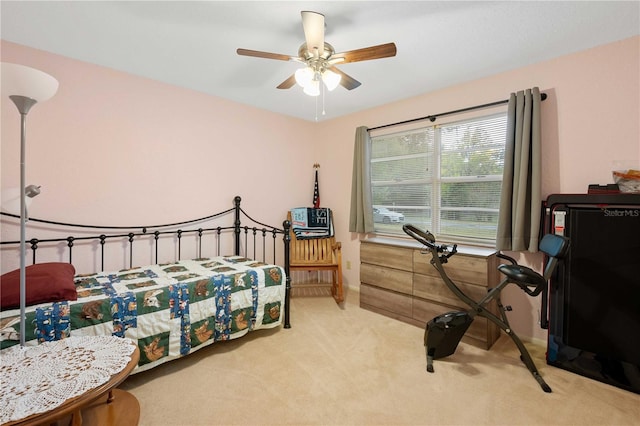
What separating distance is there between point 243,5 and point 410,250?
7.74 feet

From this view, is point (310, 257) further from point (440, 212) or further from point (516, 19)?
point (516, 19)

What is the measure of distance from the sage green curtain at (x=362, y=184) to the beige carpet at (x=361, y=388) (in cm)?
144

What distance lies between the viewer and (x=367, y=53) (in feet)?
5.72

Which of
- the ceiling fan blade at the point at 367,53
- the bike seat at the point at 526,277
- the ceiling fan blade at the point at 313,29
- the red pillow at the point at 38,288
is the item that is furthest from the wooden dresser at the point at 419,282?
the red pillow at the point at 38,288

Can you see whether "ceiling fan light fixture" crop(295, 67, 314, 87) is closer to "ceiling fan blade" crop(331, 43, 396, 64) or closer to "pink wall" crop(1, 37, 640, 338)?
"ceiling fan blade" crop(331, 43, 396, 64)

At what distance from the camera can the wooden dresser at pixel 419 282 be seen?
2.38 meters

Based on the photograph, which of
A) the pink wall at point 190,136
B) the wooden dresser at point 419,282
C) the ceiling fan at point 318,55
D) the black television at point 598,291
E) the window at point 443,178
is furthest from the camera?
the window at point 443,178

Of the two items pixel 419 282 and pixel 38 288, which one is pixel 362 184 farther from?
pixel 38 288

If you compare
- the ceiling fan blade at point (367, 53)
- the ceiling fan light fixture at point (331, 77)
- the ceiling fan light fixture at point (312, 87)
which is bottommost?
A: the ceiling fan light fixture at point (312, 87)

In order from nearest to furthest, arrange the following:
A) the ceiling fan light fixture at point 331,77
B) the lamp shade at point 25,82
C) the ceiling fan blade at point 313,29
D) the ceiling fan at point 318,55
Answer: the lamp shade at point 25,82
the ceiling fan blade at point 313,29
the ceiling fan at point 318,55
the ceiling fan light fixture at point 331,77

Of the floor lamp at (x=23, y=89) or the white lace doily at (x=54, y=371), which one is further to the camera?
the floor lamp at (x=23, y=89)

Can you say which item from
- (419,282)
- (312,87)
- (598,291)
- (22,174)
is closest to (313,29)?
(312,87)

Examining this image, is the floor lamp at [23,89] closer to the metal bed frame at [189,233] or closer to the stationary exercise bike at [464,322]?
the metal bed frame at [189,233]

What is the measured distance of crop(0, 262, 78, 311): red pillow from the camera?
5.13 feet
